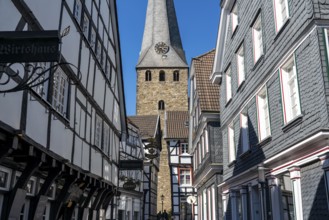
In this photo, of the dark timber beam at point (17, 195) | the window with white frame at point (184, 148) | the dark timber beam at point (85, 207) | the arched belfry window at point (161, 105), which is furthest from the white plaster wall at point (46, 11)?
the arched belfry window at point (161, 105)

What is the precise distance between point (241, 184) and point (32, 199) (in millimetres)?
7375

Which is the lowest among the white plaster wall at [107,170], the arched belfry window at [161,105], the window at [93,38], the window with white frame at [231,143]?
the white plaster wall at [107,170]

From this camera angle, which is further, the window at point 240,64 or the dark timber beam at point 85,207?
the window at point 240,64

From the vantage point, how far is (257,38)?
12117 millimetres

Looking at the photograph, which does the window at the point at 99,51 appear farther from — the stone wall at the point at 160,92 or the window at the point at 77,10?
the stone wall at the point at 160,92

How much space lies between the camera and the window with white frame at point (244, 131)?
13.1 metres

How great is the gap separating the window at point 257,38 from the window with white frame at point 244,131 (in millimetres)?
2116

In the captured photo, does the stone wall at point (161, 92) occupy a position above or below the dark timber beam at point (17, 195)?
above

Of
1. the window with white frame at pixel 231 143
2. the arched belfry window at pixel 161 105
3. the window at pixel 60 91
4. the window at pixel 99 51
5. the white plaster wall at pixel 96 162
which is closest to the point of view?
the window at pixel 60 91

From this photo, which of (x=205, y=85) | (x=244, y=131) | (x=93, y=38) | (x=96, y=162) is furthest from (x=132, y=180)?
(x=93, y=38)

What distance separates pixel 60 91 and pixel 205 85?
1136 cm

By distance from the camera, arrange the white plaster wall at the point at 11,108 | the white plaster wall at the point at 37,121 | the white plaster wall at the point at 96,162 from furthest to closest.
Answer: the white plaster wall at the point at 96,162, the white plaster wall at the point at 37,121, the white plaster wall at the point at 11,108

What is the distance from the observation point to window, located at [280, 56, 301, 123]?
9195 mm

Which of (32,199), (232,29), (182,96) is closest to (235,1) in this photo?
(232,29)
